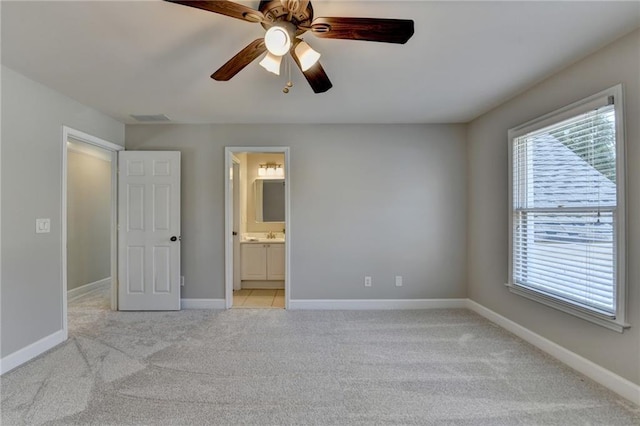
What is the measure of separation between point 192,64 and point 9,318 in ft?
8.13

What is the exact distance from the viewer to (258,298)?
14.5 ft

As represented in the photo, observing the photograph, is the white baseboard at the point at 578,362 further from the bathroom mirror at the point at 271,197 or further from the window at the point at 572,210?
the bathroom mirror at the point at 271,197

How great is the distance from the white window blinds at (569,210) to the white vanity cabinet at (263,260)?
10.5 feet

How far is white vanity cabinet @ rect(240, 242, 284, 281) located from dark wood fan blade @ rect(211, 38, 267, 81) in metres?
3.21

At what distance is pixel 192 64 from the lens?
236 centimetres

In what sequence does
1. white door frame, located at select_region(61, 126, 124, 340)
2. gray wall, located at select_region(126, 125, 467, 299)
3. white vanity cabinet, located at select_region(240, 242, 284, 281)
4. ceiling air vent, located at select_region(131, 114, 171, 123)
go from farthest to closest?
white vanity cabinet, located at select_region(240, 242, 284, 281) → gray wall, located at select_region(126, 125, 467, 299) → ceiling air vent, located at select_region(131, 114, 171, 123) → white door frame, located at select_region(61, 126, 124, 340)

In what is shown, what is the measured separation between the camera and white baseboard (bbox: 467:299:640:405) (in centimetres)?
199

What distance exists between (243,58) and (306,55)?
15.6 inches

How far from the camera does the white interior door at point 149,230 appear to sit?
3.78 meters

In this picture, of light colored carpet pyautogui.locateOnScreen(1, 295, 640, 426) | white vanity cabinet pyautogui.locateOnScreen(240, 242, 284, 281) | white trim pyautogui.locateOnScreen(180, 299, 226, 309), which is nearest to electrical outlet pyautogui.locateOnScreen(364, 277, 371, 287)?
light colored carpet pyautogui.locateOnScreen(1, 295, 640, 426)

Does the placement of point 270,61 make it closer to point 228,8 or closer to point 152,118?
point 228,8

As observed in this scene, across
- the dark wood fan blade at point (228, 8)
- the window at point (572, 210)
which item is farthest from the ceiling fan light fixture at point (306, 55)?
the window at point (572, 210)

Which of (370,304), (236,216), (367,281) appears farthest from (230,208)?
(370,304)

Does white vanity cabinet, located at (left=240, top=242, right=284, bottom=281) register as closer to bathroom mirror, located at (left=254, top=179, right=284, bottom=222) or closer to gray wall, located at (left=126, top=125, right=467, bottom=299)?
bathroom mirror, located at (left=254, top=179, right=284, bottom=222)
